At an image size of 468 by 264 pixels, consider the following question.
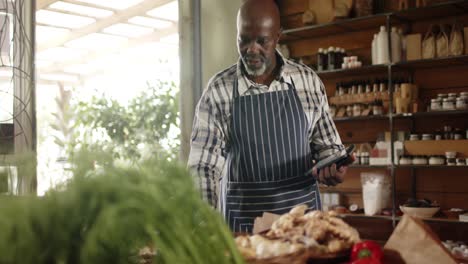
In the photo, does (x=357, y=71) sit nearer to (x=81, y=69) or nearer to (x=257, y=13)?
(x=257, y=13)

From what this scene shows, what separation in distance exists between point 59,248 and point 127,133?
5.51 metres

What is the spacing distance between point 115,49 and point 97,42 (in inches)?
8.9

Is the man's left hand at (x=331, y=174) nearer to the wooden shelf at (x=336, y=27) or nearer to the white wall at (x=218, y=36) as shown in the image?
the wooden shelf at (x=336, y=27)

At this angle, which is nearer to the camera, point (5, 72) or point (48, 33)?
point (5, 72)

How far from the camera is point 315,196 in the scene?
7.59ft

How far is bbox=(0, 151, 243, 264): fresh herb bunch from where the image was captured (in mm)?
374

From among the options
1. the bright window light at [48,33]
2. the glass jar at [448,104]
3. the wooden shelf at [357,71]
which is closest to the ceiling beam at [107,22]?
the bright window light at [48,33]

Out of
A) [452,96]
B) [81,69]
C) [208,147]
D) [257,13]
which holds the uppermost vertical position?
[81,69]

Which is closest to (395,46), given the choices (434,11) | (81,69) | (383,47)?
(383,47)

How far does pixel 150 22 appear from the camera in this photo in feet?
20.0

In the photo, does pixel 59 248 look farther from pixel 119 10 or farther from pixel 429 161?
pixel 119 10

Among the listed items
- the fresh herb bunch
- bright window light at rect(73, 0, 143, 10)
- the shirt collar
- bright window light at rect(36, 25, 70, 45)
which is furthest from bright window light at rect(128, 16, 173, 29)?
the fresh herb bunch

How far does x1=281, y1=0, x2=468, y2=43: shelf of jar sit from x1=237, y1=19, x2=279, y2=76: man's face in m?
1.93

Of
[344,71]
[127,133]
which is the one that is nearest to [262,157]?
[344,71]
